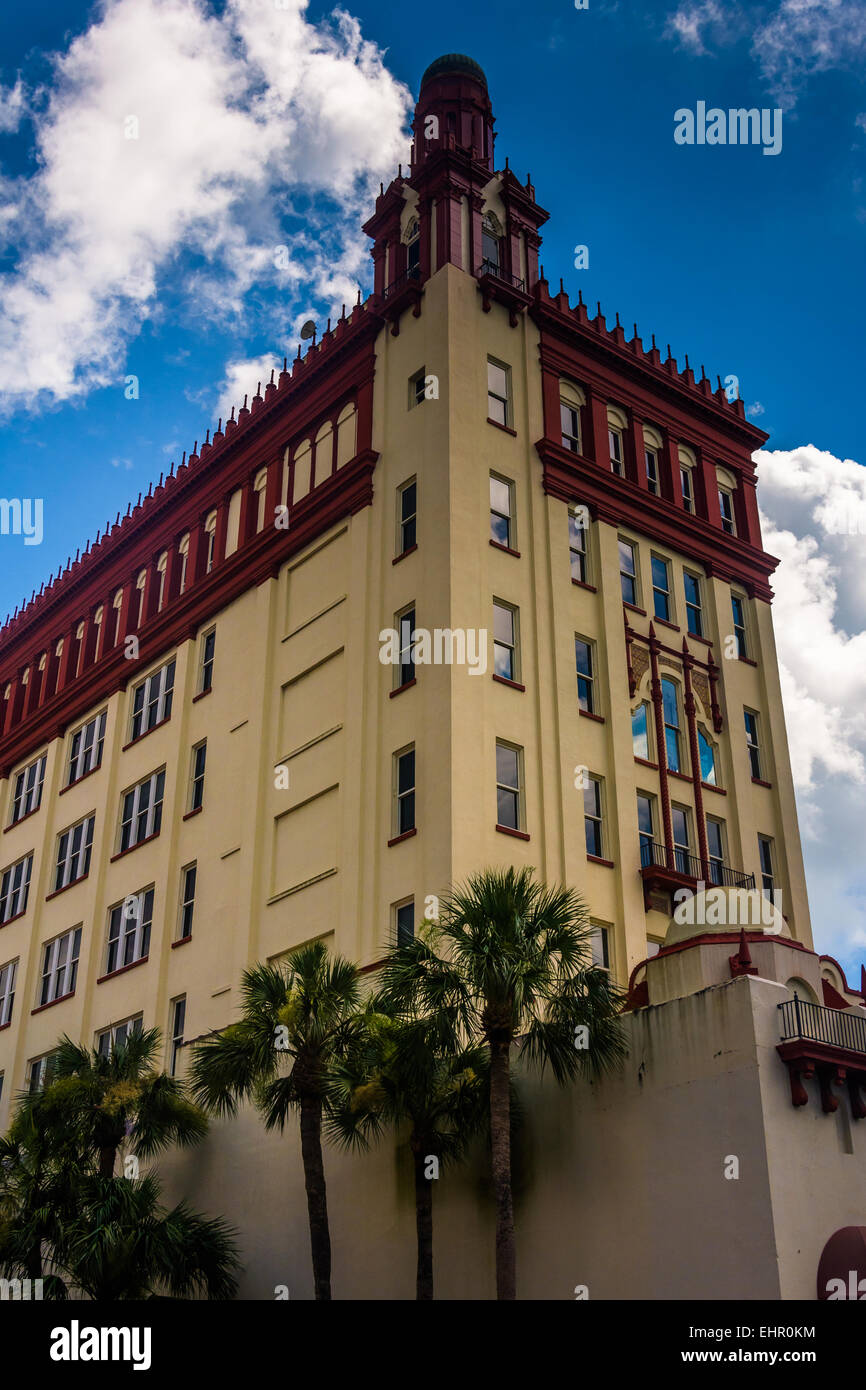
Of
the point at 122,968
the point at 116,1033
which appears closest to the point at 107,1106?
the point at 116,1033

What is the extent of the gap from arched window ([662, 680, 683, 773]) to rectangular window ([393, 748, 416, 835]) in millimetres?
7943

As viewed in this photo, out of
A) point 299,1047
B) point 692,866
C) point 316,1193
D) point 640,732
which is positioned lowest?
point 316,1193

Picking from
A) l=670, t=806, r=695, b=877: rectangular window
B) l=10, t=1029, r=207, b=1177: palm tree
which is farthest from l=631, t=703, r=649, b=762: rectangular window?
l=10, t=1029, r=207, b=1177: palm tree

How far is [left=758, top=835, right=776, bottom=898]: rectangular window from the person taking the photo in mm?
40497

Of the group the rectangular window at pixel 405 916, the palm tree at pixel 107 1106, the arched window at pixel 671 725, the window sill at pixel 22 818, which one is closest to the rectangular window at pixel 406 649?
the rectangular window at pixel 405 916

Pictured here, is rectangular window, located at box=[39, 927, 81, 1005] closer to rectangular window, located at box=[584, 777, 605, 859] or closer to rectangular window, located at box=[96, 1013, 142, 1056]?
rectangular window, located at box=[96, 1013, 142, 1056]

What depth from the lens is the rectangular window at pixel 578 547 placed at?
1580 inches

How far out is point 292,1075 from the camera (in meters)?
26.7

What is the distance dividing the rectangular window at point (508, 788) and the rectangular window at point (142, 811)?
1369 cm

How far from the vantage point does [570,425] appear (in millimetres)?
42562

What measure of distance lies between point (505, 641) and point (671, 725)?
20.4 ft

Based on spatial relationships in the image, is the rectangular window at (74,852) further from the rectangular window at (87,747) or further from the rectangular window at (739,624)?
the rectangular window at (739,624)

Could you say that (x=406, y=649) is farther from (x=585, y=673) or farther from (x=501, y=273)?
(x=501, y=273)

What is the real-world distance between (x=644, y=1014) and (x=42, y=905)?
30184mm
